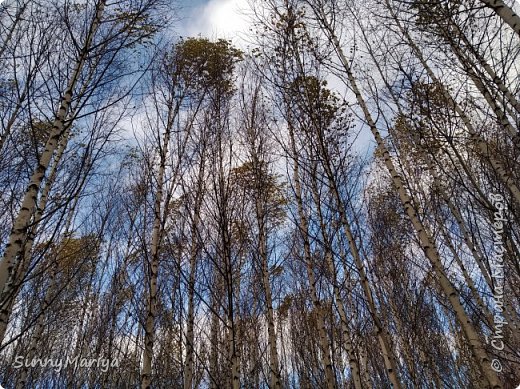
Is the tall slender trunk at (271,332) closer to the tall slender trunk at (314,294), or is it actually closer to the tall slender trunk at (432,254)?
the tall slender trunk at (314,294)

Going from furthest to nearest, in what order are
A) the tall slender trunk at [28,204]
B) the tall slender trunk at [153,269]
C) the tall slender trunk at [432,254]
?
the tall slender trunk at [153,269]
the tall slender trunk at [432,254]
the tall slender trunk at [28,204]

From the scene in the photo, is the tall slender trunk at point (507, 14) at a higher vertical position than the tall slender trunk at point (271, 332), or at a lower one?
higher

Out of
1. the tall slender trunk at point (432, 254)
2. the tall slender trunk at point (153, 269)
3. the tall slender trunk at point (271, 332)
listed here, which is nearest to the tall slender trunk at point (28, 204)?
the tall slender trunk at point (153, 269)

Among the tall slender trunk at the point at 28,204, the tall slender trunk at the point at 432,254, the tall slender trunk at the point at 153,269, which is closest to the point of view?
the tall slender trunk at the point at 28,204

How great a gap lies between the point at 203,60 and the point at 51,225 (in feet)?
13.7

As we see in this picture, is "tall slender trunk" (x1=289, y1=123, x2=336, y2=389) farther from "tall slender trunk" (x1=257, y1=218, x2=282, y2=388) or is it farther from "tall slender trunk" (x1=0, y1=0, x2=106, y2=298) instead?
"tall slender trunk" (x1=0, y1=0, x2=106, y2=298)

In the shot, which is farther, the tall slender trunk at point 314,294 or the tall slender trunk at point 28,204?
the tall slender trunk at point 314,294

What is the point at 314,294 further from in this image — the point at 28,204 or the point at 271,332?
the point at 28,204

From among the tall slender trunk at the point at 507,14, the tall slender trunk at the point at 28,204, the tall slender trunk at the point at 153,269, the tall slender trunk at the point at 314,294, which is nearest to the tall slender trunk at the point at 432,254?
the tall slender trunk at the point at 314,294

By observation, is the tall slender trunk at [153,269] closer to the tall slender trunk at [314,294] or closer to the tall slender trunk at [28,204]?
the tall slender trunk at [28,204]

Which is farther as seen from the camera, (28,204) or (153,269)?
(153,269)

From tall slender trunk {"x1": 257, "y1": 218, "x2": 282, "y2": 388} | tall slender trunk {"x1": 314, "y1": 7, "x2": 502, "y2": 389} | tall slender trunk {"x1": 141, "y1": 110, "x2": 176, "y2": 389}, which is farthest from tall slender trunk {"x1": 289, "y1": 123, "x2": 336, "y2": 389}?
tall slender trunk {"x1": 141, "y1": 110, "x2": 176, "y2": 389}

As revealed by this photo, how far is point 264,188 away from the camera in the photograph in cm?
526

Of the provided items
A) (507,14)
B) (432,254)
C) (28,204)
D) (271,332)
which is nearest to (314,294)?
(271,332)
